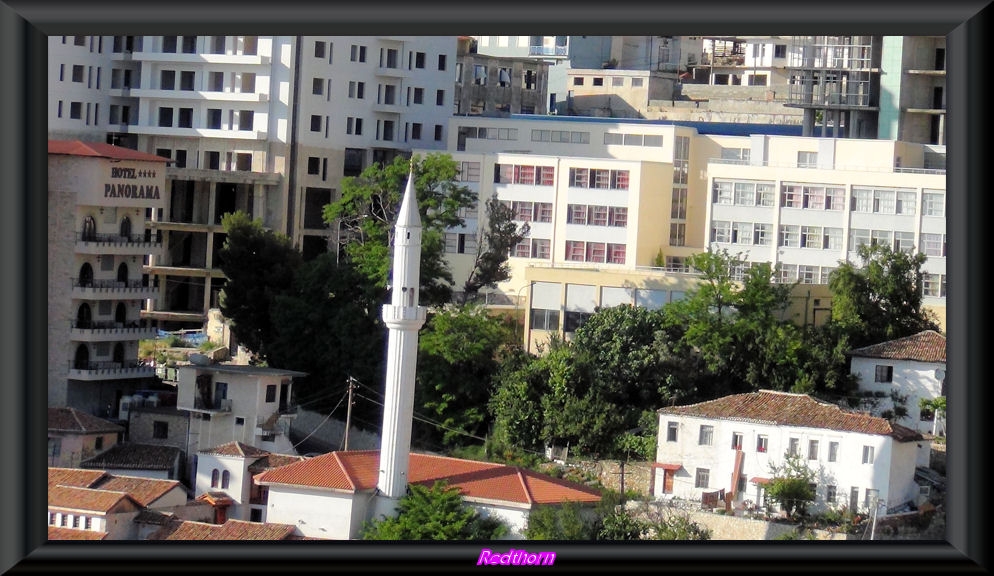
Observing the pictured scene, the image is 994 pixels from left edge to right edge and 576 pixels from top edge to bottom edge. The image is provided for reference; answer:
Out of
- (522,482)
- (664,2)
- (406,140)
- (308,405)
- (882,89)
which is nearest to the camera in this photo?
(664,2)

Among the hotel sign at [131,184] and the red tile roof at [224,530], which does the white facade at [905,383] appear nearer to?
the red tile roof at [224,530]

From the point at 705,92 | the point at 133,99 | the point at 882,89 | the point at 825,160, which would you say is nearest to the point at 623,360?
the point at 825,160

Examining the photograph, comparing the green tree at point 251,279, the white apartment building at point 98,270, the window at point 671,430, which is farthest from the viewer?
the green tree at point 251,279

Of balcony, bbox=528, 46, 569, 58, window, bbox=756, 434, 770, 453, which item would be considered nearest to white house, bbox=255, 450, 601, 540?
window, bbox=756, 434, 770, 453

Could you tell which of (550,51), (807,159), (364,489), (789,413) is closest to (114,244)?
(364,489)

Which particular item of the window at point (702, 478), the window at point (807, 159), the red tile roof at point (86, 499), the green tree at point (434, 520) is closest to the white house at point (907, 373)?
the window at point (702, 478)
